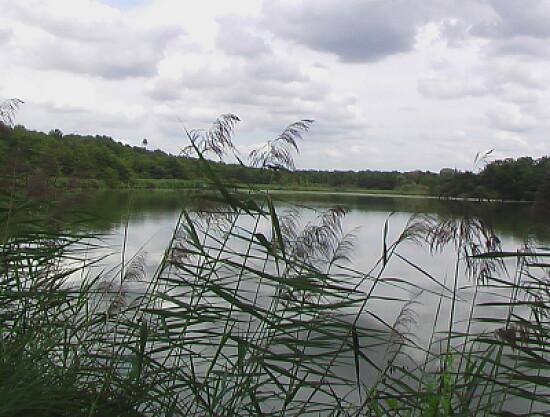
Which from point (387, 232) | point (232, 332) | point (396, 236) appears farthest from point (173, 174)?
→ point (396, 236)

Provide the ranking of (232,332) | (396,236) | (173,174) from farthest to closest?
(396,236) → (173,174) → (232,332)

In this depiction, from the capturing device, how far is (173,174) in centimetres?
375

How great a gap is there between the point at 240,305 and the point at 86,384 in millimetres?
945

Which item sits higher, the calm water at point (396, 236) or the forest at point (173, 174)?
the forest at point (173, 174)

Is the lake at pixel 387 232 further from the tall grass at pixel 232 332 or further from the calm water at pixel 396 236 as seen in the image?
the tall grass at pixel 232 332

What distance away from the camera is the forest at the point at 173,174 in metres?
3.32

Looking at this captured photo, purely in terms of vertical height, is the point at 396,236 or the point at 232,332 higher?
the point at 232,332

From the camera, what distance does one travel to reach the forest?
332 cm

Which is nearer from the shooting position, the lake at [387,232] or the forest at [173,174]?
the forest at [173,174]

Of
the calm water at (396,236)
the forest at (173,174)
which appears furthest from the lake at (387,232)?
the forest at (173,174)

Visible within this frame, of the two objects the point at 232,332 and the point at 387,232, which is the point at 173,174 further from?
the point at 387,232

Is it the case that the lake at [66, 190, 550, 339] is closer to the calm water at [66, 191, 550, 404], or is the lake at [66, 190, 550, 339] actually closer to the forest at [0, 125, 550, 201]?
the calm water at [66, 191, 550, 404]

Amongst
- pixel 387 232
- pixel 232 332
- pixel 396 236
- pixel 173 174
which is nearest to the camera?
pixel 232 332

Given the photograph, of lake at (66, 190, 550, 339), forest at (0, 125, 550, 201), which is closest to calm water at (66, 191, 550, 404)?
lake at (66, 190, 550, 339)
